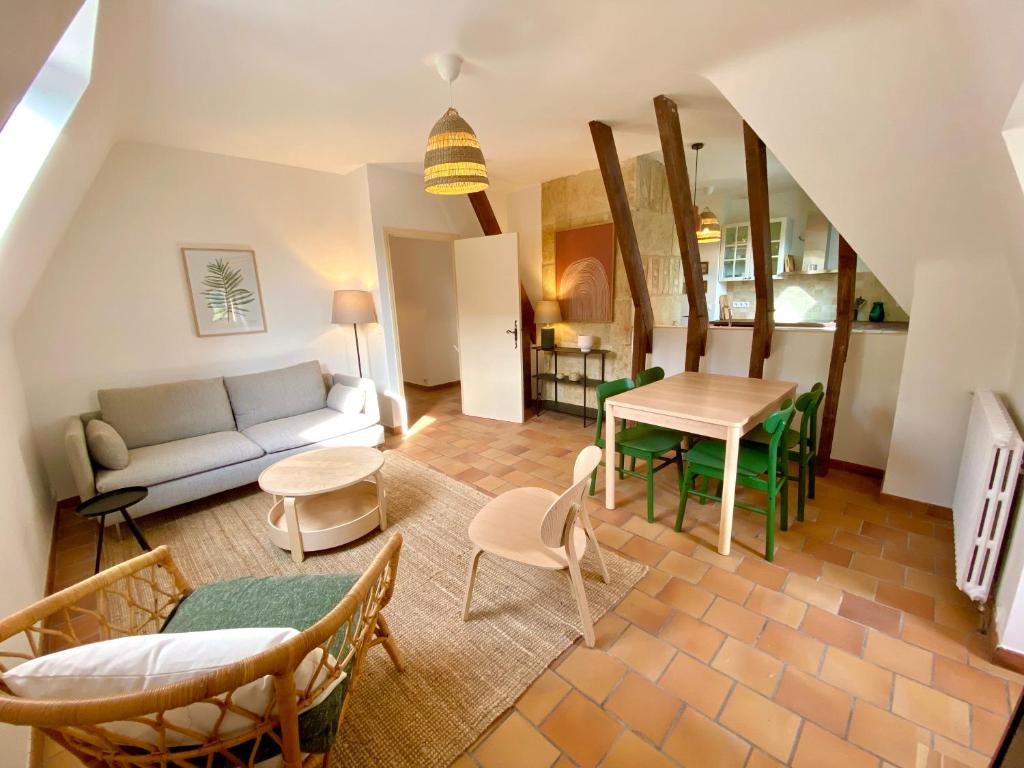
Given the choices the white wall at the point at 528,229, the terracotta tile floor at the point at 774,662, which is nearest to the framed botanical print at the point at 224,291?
the terracotta tile floor at the point at 774,662

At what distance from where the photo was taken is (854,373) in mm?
3029

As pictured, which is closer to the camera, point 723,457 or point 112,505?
point 112,505

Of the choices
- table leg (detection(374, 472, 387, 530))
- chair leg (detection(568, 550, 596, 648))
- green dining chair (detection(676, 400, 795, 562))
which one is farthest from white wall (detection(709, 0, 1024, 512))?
table leg (detection(374, 472, 387, 530))

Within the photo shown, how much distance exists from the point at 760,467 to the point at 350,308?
3.42 metres

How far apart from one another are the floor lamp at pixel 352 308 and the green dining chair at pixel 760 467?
2.97 meters

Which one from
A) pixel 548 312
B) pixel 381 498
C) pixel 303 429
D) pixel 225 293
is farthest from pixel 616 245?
pixel 225 293

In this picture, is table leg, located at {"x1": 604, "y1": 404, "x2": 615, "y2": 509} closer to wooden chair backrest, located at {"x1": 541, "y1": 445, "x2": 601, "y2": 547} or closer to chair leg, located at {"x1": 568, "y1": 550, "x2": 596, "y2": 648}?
wooden chair backrest, located at {"x1": 541, "y1": 445, "x2": 601, "y2": 547}

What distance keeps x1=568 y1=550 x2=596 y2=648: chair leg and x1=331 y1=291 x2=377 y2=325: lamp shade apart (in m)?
3.01

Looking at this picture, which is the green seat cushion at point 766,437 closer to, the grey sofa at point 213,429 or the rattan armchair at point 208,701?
the rattan armchair at point 208,701

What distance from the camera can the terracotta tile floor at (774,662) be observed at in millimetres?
1287

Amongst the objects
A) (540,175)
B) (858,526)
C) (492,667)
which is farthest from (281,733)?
(540,175)

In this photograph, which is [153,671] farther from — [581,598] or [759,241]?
[759,241]

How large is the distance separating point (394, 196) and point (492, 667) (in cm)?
389

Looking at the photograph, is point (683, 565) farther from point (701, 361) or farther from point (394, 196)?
point (394, 196)
